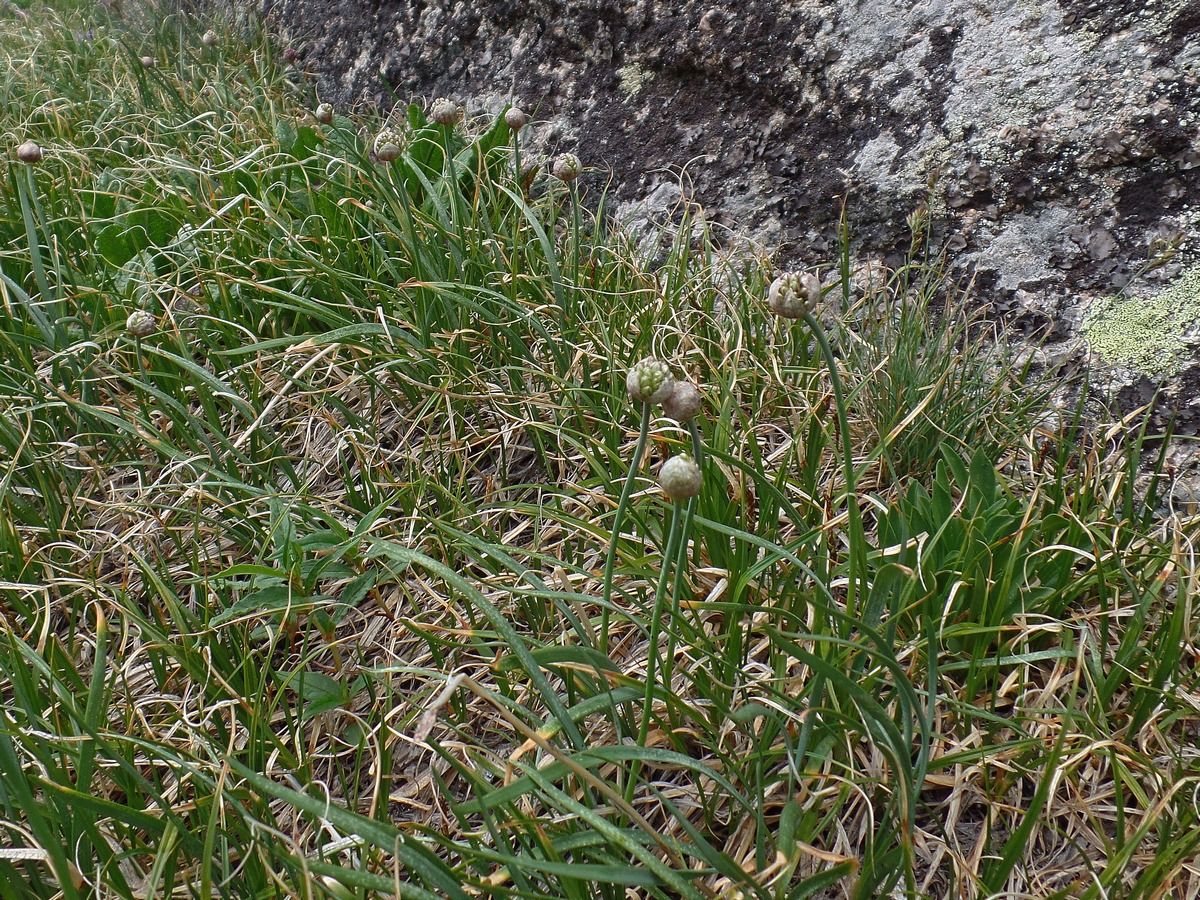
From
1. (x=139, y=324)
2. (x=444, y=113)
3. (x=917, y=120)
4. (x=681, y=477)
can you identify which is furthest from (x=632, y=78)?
(x=681, y=477)

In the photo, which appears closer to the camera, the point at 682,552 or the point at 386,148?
the point at 682,552

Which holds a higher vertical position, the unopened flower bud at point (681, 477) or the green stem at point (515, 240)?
the unopened flower bud at point (681, 477)

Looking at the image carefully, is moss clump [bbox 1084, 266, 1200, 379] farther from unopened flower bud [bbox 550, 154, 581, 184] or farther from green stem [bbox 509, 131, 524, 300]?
green stem [bbox 509, 131, 524, 300]

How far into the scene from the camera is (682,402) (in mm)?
942

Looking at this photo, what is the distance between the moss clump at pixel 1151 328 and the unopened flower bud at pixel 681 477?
1.00 m

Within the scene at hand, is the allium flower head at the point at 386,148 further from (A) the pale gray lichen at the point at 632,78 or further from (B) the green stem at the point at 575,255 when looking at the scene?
(A) the pale gray lichen at the point at 632,78

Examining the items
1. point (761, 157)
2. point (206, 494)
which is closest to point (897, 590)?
point (206, 494)

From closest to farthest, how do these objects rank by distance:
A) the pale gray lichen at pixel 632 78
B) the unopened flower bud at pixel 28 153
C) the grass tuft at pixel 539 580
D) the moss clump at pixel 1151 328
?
the grass tuft at pixel 539 580
the moss clump at pixel 1151 328
the unopened flower bud at pixel 28 153
the pale gray lichen at pixel 632 78

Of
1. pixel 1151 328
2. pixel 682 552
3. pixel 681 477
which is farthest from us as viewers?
pixel 1151 328

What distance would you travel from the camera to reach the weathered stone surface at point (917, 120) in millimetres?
1517

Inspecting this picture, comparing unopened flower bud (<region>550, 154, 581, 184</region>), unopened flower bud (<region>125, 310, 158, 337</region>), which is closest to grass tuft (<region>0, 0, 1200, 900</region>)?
unopened flower bud (<region>125, 310, 158, 337</region>)

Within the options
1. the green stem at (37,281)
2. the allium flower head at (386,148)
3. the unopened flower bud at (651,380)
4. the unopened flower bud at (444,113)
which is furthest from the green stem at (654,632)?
the green stem at (37,281)

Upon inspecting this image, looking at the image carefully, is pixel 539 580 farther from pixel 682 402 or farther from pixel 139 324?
pixel 139 324

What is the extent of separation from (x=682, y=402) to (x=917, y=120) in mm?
1126
